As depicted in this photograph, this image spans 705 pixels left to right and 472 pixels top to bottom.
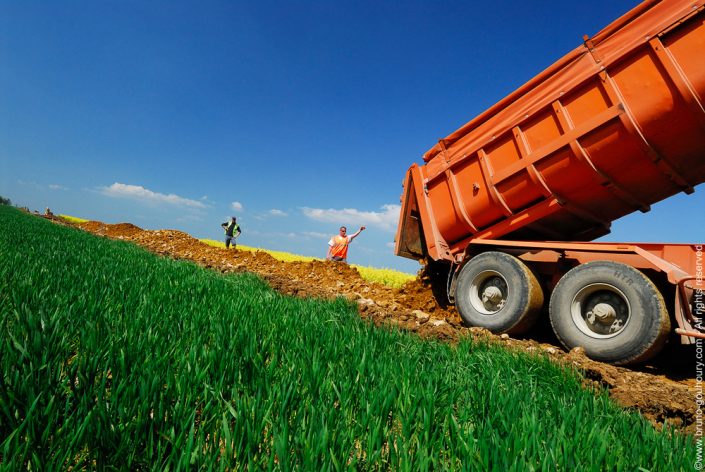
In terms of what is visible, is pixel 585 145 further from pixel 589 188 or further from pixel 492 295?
pixel 492 295

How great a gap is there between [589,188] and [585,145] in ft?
2.14

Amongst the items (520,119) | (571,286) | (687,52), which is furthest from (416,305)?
(687,52)

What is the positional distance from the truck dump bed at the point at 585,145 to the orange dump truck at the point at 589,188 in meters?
0.01

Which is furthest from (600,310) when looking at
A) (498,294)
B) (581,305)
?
(498,294)

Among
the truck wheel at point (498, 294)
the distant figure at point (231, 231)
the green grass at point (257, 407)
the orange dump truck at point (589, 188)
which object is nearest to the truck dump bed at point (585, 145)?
the orange dump truck at point (589, 188)

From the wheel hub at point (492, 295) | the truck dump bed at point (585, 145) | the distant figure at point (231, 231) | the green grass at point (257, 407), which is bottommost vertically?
the green grass at point (257, 407)

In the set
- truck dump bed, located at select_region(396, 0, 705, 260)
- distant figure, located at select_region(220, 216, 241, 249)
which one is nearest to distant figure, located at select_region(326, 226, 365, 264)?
truck dump bed, located at select_region(396, 0, 705, 260)

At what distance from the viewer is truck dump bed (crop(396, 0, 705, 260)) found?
13.4ft

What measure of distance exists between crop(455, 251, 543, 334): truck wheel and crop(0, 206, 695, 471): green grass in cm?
215

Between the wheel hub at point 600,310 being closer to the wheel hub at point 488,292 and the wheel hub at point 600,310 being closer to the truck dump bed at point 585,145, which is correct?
the wheel hub at point 488,292

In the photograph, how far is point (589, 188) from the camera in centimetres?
505

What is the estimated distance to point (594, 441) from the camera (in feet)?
5.21

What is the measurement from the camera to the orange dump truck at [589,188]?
3980mm

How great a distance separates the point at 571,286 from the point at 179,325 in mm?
4543
